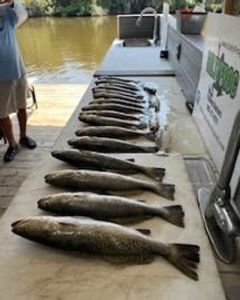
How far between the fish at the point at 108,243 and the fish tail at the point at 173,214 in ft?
0.41

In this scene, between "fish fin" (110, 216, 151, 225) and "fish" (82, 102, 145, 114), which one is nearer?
"fish fin" (110, 216, 151, 225)

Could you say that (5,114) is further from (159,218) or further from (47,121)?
(159,218)

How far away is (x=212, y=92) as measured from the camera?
1.75 metres

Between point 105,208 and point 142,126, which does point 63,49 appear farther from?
point 105,208

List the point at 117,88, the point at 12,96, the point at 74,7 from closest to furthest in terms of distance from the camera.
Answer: the point at 117,88 < the point at 12,96 < the point at 74,7

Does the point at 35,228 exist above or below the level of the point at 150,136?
above

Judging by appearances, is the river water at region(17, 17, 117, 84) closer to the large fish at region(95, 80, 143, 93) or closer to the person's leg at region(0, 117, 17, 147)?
the person's leg at region(0, 117, 17, 147)

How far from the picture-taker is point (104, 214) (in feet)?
3.71

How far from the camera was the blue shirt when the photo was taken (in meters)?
3.11

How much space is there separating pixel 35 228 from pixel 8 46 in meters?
2.49

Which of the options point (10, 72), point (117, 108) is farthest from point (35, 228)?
point (10, 72)

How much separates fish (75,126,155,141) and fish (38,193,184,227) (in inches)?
25.1

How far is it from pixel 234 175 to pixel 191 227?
23 centimetres

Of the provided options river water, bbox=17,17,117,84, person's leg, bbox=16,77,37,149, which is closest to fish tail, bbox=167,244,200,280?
person's leg, bbox=16,77,37,149
